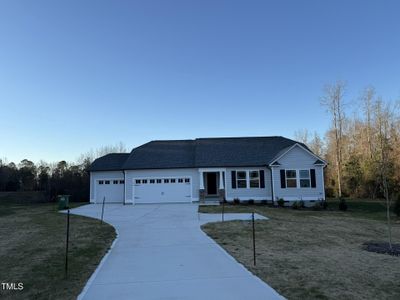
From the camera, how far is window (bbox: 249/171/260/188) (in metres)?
24.1

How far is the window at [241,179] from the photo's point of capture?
2422 cm

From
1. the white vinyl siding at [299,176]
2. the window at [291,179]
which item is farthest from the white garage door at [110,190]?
the window at [291,179]

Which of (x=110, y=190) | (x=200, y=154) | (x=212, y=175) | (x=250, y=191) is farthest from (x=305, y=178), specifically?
(x=110, y=190)

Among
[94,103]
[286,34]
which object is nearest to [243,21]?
[286,34]

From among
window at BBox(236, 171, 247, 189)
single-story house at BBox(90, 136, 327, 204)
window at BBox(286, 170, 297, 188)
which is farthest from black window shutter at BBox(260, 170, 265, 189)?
window at BBox(286, 170, 297, 188)

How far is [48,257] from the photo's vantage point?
747 cm

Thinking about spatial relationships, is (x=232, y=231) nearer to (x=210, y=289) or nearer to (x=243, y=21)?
(x=210, y=289)

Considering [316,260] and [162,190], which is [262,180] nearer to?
[162,190]

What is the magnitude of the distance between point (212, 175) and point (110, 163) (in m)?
8.87

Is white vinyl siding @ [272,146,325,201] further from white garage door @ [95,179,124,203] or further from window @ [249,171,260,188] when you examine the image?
white garage door @ [95,179,124,203]

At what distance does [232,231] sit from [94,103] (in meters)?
15.7

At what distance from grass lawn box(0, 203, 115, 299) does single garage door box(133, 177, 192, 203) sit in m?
11.6

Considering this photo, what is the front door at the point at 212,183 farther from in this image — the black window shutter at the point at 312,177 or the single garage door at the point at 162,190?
the black window shutter at the point at 312,177

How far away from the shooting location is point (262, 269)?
6.17 meters
